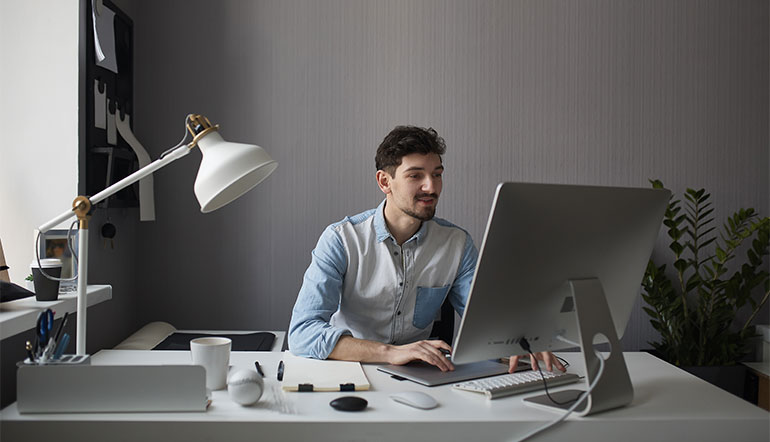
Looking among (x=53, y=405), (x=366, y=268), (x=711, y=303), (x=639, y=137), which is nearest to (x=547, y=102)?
(x=639, y=137)

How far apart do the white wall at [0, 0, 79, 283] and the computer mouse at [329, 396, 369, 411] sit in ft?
4.60

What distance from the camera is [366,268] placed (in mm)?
1929

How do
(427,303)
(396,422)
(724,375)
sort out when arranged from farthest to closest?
(724,375) → (427,303) → (396,422)

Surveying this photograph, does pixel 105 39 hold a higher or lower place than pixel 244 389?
higher

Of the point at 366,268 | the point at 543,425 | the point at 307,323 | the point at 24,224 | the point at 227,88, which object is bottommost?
the point at 543,425

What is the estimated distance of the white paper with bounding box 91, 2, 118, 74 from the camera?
2.19 metres

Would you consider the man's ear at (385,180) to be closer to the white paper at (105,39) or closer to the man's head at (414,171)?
the man's head at (414,171)

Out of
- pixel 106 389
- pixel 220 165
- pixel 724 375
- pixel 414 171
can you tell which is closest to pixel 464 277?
pixel 414 171

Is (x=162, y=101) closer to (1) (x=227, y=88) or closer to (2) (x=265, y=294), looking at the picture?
(1) (x=227, y=88)

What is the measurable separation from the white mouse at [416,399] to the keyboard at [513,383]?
0.12 metres

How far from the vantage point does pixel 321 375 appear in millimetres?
1425

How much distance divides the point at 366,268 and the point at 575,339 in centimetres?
76

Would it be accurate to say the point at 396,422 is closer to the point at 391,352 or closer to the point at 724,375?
the point at 391,352

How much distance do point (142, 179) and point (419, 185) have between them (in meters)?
1.26
